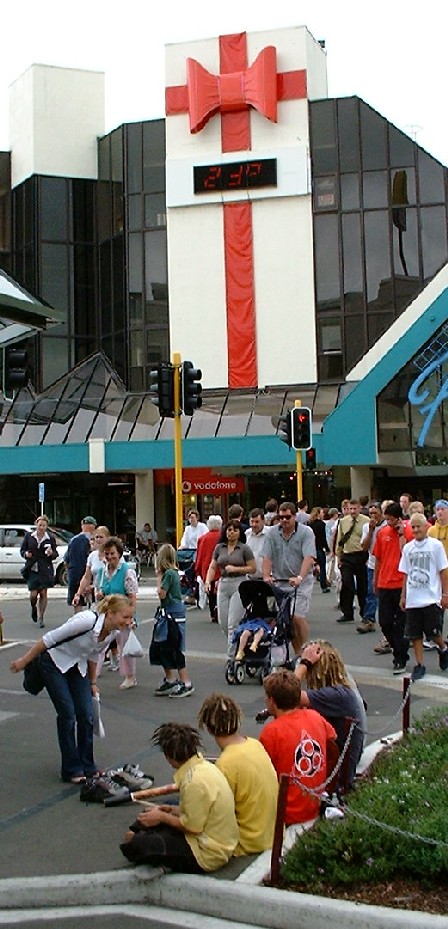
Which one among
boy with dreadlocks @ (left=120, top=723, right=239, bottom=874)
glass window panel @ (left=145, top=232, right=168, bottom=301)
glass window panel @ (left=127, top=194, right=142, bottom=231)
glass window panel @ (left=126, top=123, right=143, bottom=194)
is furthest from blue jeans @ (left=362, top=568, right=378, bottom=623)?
glass window panel @ (left=126, top=123, right=143, bottom=194)

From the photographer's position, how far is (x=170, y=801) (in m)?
6.60

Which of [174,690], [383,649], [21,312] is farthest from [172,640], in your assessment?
[21,312]

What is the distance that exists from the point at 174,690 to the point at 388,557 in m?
3.16

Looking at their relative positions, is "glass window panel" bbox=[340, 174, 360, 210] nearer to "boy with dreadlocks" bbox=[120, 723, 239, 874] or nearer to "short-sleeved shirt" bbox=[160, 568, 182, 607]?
"short-sleeved shirt" bbox=[160, 568, 182, 607]

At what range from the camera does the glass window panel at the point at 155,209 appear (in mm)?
37562

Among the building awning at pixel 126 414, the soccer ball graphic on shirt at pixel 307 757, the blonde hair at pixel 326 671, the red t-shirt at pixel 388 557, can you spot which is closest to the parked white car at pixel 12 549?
the building awning at pixel 126 414

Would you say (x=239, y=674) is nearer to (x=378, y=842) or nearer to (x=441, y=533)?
(x=441, y=533)

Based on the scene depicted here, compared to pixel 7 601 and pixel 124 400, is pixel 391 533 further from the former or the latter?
pixel 124 400

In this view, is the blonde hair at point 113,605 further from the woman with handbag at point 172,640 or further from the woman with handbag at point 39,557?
the woman with handbag at point 39,557

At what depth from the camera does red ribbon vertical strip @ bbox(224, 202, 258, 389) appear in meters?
35.8

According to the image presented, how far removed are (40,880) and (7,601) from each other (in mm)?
16904

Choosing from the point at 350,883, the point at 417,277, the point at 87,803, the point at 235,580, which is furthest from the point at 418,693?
the point at 417,277

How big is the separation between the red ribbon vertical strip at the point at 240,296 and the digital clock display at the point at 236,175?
0.74m

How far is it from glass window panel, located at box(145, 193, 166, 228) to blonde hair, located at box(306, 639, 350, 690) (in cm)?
3219
